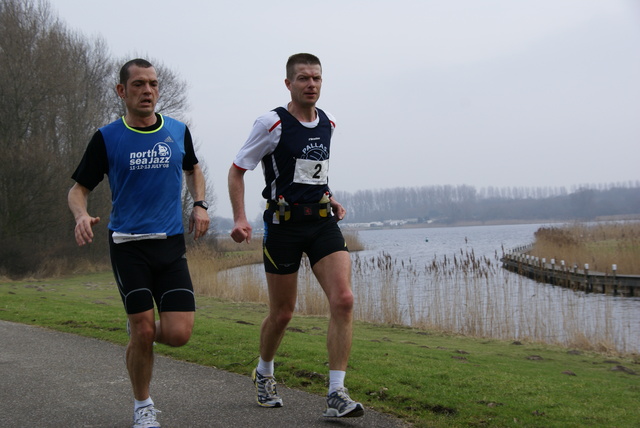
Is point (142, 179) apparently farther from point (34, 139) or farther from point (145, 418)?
point (34, 139)

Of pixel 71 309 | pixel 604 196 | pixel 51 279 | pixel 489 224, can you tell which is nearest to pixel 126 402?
pixel 71 309

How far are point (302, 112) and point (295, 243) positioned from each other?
96 centimetres

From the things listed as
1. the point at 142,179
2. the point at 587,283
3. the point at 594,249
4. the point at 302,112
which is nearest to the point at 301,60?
the point at 302,112

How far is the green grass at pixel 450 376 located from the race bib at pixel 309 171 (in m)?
1.75

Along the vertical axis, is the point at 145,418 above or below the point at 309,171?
below

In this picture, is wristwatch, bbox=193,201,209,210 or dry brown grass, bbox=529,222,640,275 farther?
dry brown grass, bbox=529,222,640,275

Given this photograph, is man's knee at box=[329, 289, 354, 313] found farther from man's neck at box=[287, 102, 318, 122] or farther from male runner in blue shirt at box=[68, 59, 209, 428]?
man's neck at box=[287, 102, 318, 122]

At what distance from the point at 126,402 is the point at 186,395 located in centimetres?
47

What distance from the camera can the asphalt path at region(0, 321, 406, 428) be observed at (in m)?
4.56

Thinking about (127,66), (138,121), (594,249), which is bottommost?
(594,249)

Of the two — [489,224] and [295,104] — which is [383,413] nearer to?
[295,104]

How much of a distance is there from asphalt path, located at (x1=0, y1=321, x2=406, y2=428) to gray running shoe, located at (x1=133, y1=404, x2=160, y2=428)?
0.84 feet

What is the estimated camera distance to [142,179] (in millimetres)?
4301

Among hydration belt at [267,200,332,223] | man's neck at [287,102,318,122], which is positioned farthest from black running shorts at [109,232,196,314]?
man's neck at [287,102,318,122]
